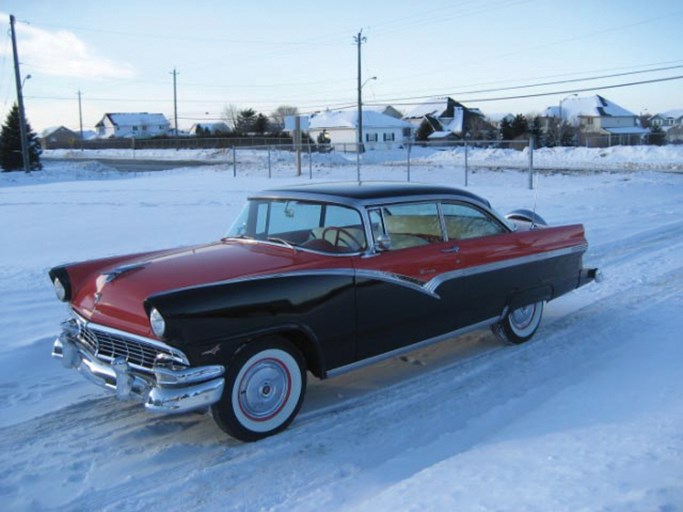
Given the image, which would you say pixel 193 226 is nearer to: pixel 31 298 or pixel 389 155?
pixel 31 298

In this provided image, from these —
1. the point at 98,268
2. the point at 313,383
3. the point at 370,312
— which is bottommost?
the point at 313,383

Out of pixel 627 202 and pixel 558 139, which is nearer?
pixel 627 202

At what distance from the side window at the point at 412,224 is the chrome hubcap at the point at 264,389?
1.34m

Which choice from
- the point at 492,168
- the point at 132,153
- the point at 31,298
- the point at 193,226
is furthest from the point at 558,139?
the point at 31,298

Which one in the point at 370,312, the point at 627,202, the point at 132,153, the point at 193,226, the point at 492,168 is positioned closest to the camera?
the point at 370,312

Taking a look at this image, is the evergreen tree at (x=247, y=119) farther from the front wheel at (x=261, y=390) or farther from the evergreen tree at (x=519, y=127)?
the front wheel at (x=261, y=390)

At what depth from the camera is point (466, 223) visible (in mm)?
5449

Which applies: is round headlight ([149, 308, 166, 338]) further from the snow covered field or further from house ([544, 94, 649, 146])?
house ([544, 94, 649, 146])

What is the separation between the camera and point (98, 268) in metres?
4.80

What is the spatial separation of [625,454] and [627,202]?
13.6 meters

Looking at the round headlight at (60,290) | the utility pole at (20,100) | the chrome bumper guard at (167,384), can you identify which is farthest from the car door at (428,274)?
the utility pole at (20,100)

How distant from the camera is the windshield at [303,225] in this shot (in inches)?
183

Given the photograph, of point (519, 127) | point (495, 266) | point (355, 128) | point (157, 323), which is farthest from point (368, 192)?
point (355, 128)

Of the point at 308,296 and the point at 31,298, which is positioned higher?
the point at 308,296
